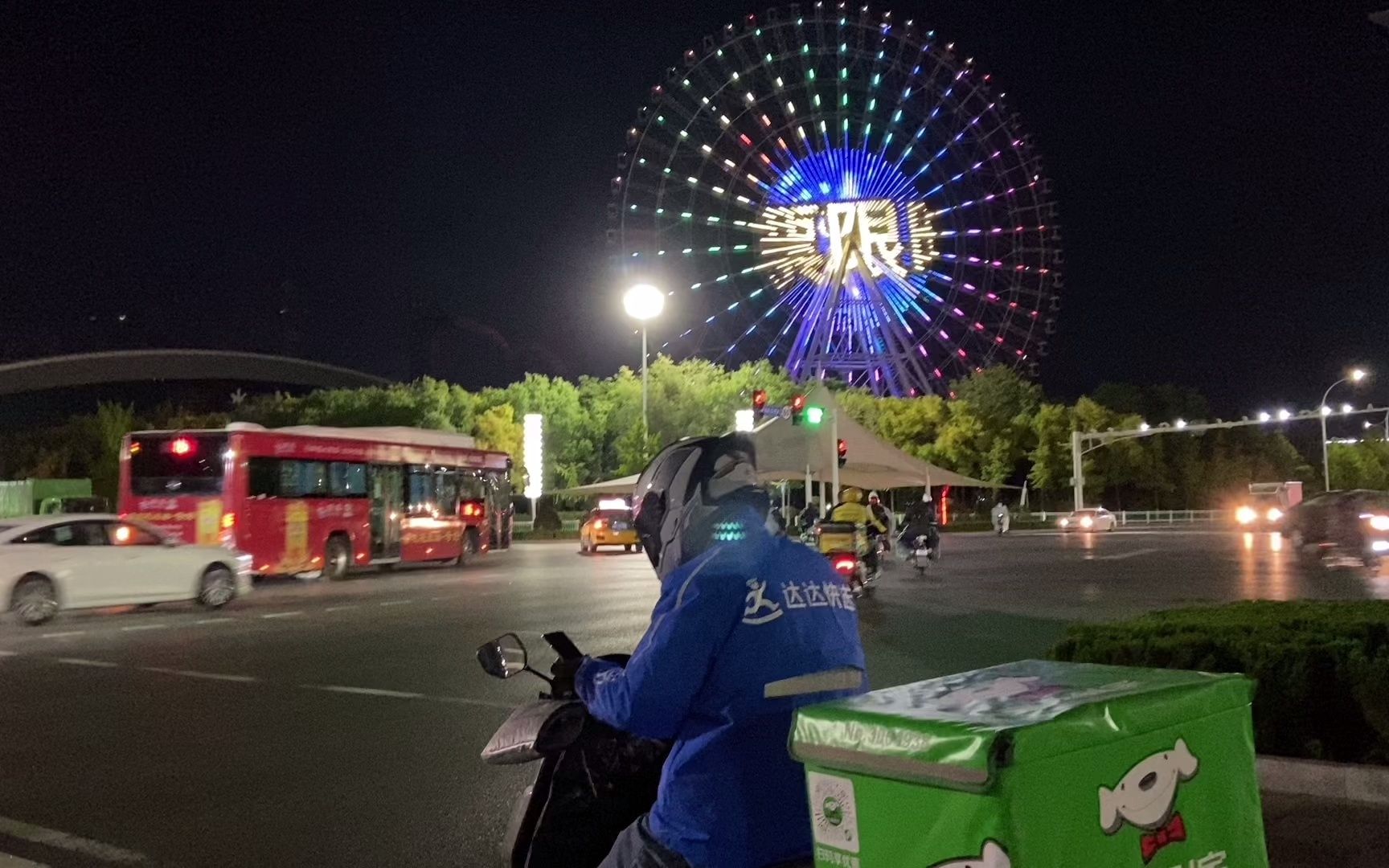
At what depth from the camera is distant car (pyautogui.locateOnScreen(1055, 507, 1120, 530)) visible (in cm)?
5778

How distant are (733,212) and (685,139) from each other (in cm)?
304

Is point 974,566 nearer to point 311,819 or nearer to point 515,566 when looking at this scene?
point 515,566

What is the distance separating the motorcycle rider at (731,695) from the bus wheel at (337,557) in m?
24.8

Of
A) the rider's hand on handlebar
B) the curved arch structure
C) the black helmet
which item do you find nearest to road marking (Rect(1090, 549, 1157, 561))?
the black helmet

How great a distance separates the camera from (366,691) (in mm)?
10664

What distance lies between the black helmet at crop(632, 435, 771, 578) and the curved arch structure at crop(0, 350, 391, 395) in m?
75.1

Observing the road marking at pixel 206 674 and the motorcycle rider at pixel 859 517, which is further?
the motorcycle rider at pixel 859 517

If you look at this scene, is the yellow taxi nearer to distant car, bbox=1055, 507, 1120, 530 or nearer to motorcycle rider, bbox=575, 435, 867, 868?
distant car, bbox=1055, 507, 1120, 530

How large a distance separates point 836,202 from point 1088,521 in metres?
22.7

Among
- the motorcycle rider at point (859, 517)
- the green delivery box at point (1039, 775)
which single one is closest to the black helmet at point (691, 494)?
the green delivery box at point (1039, 775)

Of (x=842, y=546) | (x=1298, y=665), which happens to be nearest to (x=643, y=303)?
(x=842, y=546)

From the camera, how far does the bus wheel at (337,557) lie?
26.5 m

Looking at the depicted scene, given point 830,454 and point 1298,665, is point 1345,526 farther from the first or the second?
point 1298,665

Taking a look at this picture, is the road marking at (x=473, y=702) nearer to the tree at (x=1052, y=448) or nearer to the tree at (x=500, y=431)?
the tree at (x=500, y=431)
